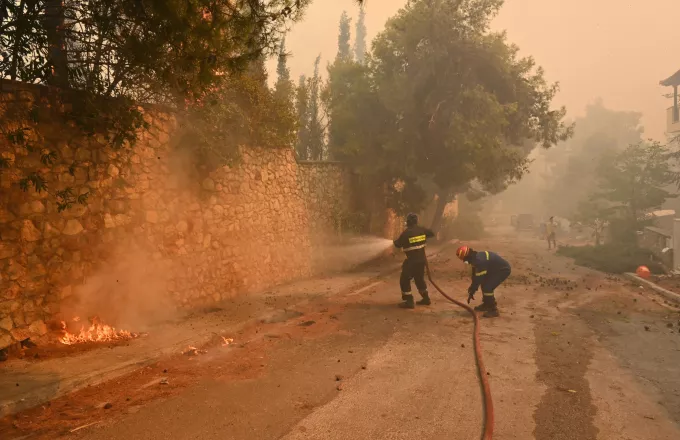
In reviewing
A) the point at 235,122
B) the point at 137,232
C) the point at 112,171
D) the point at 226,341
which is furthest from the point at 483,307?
the point at 112,171

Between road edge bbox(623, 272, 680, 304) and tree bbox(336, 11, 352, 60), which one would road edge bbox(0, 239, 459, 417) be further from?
tree bbox(336, 11, 352, 60)

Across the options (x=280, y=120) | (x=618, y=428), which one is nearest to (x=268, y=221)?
(x=280, y=120)

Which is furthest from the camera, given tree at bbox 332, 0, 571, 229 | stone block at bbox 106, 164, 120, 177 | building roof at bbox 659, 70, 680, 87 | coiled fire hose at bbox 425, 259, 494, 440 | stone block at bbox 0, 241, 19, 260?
building roof at bbox 659, 70, 680, 87

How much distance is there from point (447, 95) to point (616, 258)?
909 cm

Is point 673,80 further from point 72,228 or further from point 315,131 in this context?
point 72,228

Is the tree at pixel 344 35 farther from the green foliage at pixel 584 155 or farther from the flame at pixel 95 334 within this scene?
the flame at pixel 95 334

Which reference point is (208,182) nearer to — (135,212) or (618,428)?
(135,212)

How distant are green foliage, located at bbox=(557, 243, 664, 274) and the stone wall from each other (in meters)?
12.4

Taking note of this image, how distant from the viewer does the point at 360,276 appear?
1470 cm

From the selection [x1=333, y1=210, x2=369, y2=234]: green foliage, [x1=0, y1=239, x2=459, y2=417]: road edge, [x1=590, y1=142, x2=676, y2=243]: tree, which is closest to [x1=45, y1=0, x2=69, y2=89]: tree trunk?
[x1=0, y1=239, x2=459, y2=417]: road edge

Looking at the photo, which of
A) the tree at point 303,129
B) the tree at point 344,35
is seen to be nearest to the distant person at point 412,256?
the tree at point 303,129

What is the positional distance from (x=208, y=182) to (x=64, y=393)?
17.8 ft

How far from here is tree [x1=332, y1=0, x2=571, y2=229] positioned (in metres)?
17.6

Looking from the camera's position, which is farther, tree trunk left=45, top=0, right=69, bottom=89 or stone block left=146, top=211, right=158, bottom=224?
stone block left=146, top=211, right=158, bottom=224
